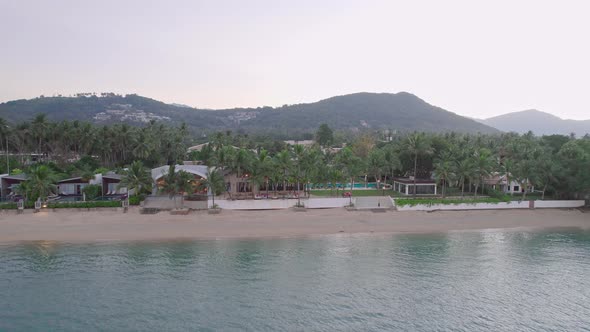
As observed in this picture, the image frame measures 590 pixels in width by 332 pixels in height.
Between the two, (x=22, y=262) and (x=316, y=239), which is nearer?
(x=22, y=262)

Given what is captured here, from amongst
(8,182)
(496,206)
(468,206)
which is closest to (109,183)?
(8,182)

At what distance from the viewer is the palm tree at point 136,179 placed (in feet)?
122

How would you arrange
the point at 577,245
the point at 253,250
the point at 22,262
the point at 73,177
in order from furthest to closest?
the point at 73,177
the point at 577,245
the point at 253,250
the point at 22,262

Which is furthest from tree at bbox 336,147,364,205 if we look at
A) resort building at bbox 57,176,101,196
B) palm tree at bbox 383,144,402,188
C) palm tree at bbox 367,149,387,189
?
resort building at bbox 57,176,101,196

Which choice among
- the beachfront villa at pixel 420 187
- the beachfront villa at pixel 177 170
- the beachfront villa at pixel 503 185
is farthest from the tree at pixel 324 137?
the beachfront villa at pixel 177 170

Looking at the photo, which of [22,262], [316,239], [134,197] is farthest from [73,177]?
[316,239]

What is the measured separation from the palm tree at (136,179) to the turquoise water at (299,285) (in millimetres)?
8993

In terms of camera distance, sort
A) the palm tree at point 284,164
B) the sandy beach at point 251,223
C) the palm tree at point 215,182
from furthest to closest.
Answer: the palm tree at point 284,164 → the palm tree at point 215,182 → the sandy beach at point 251,223

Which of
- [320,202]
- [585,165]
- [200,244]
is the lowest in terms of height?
[200,244]

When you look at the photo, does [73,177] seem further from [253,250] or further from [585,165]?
[585,165]

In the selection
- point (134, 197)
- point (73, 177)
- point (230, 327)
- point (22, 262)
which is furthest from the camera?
point (73, 177)

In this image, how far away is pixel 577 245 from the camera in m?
31.2

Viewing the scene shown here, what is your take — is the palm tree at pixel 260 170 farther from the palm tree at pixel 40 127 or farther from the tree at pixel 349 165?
the palm tree at pixel 40 127

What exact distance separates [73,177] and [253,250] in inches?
1128
